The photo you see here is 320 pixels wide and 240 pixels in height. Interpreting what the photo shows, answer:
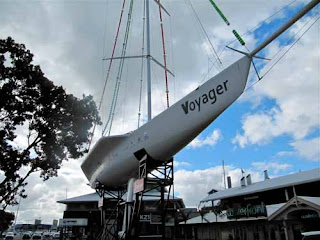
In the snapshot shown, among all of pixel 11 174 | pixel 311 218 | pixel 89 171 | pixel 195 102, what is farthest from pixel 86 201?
pixel 195 102

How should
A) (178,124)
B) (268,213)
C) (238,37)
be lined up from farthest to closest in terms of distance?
(268,213)
(178,124)
(238,37)

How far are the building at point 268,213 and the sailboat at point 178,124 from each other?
9.07m

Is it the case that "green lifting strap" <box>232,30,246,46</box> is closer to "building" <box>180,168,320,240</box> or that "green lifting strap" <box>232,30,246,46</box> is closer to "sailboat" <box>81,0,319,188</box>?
"sailboat" <box>81,0,319,188</box>

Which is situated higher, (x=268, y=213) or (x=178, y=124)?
(x=178, y=124)

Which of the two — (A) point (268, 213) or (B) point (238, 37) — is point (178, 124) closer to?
(B) point (238, 37)

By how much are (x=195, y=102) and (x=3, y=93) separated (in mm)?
9030

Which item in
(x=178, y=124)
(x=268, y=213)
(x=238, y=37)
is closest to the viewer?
(x=238, y=37)

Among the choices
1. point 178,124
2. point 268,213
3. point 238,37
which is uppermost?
point 238,37

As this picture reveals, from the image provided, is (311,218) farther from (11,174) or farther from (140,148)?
(11,174)

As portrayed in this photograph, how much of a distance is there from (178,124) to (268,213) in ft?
41.5

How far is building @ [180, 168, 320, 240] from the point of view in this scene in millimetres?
16953

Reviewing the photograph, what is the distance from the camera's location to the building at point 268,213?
16953mm

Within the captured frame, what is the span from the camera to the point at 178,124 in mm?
10477

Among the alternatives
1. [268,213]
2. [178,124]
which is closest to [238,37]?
[178,124]
